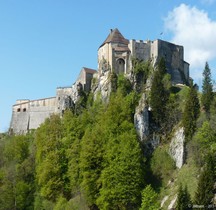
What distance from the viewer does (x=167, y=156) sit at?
204ft

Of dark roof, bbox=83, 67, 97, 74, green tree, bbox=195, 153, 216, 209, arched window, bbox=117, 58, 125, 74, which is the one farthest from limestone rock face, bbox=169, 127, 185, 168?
dark roof, bbox=83, 67, 97, 74

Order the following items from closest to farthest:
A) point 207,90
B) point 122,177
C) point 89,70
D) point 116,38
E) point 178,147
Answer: point 122,177, point 178,147, point 207,90, point 116,38, point 89,70

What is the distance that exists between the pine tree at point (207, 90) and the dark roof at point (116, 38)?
15.9 meters

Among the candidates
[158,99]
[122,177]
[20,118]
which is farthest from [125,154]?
[20,118]

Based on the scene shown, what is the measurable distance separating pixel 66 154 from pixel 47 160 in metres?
2.84

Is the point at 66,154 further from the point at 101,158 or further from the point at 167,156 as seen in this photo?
the point at 167,156

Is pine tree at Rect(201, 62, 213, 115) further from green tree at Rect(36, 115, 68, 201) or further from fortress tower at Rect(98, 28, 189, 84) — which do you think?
green tree at Rect(36, 115, 68, 201)

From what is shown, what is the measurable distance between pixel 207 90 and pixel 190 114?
6.66 meters

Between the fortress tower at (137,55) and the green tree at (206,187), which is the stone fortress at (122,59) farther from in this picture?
the green tree at (206,187)

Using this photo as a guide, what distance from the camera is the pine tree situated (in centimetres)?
6253

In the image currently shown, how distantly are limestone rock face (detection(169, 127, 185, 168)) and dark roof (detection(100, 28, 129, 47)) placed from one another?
82.1ft

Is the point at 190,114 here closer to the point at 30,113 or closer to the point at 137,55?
the point at 137,55

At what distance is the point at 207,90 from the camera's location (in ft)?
215

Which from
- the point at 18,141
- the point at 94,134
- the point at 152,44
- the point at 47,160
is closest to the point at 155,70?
the point at 152,44
